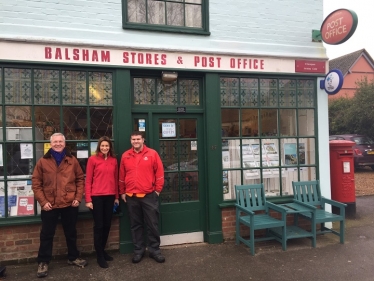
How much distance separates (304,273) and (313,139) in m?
2.47

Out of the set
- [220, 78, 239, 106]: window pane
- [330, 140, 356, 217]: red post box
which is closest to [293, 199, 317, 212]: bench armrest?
[330, 140, 356, 217]: red post box

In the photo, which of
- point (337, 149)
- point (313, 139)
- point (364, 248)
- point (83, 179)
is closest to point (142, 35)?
point (83, 179)

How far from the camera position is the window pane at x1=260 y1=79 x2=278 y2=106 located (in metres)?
5.30

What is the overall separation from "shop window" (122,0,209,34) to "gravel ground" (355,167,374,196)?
264 inches

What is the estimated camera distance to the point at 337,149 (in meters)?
6.05

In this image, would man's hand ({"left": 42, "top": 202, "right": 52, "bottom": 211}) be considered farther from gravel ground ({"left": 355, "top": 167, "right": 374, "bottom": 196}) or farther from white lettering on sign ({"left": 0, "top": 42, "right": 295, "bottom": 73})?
gravel ground ({"left": 355, "top": 167, "right": 374, "bottom": 196})

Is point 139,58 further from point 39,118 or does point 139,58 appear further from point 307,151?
point 307,151

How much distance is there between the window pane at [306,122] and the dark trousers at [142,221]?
2918 mm

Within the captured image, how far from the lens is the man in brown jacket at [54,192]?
3898 mm

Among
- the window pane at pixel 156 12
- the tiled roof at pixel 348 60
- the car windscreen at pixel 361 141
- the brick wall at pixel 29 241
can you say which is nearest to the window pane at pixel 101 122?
the brick wall at pixel 29 241

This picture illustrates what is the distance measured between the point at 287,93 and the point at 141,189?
306cm

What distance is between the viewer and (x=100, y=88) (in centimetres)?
460

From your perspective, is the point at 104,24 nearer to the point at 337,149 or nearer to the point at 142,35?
the point at 142,35

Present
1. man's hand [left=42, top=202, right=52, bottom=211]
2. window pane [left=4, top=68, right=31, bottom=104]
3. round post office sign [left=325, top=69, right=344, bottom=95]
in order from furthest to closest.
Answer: round post office sign [left=325, top=69, right=344, bottom=95], window pane [left=4, top=68, right=31, bottom=104], man's hand [left=42, top=202, right=52, bottom=211]
